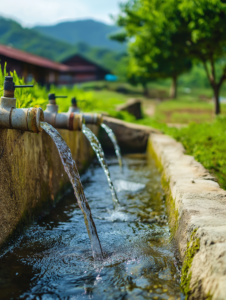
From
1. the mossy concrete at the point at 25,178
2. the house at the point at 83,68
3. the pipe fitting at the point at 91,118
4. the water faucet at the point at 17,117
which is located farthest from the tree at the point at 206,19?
the house at the point at 83,68

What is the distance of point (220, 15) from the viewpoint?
915cm

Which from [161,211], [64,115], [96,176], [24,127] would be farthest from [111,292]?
[96,176]

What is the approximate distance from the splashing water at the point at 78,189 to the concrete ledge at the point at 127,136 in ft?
13.7

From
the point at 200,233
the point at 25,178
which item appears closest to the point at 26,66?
the point at 25,178

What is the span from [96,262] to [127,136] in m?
5.13

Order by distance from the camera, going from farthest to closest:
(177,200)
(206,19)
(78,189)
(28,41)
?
(28,41), (206,19), (78,189), (177,200)

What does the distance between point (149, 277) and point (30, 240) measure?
1101 millimetres

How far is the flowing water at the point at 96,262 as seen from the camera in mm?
1897

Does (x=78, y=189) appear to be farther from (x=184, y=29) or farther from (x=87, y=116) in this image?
(x=184, y=29)

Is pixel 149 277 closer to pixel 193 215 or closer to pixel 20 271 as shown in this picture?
pixel 193 215

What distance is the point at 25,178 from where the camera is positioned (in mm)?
2758

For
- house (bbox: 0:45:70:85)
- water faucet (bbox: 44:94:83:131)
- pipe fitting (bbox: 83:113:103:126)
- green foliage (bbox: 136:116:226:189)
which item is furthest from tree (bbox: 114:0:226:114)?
water faucet (bbox: 44:94:83:131)

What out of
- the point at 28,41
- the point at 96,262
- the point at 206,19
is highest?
the point at 28,41

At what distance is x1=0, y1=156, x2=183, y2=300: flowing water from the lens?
1.90 m
